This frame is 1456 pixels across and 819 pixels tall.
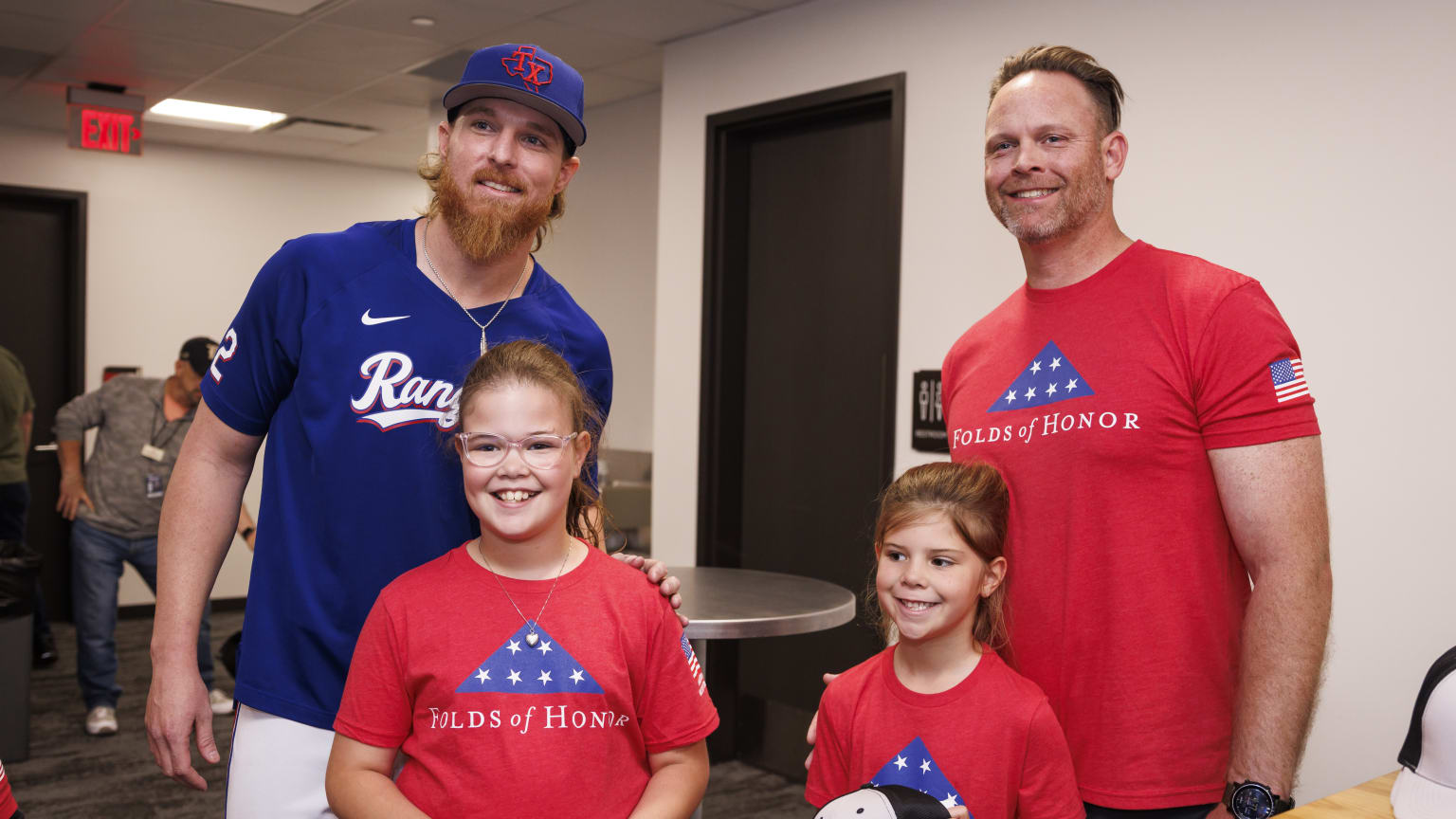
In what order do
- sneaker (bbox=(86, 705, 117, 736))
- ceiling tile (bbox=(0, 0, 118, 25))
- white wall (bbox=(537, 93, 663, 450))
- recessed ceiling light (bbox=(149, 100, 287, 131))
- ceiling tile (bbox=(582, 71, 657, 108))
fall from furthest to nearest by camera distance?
recessed ceiling light (bbox=(149, 100, 287, 131)) → white wall (bbox=(537, 93, 663, 450)) → ceiling tile (bbox=(582, 71, 657, 108)) → sneaker (bbox=(86, 705, 117, 736)) → ceiling tile (bbox=(0, 0, 118, 25))

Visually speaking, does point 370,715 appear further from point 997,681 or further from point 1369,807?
point 1369,807

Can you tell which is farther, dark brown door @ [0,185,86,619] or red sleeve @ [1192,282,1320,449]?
dark brown door @ [0,185,86,619]

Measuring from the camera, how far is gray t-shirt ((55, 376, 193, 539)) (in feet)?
15.4

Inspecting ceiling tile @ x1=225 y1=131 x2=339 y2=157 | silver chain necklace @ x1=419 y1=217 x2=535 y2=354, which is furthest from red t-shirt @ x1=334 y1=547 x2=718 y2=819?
ceiling tile @ x1=225 y1=131 x2=339 y2=157

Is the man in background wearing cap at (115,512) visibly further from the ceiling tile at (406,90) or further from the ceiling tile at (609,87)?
the ceiling tile at (609,87)

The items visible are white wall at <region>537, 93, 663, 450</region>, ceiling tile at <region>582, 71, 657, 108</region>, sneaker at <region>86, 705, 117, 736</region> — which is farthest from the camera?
white wall at <region>537, 93, 663, 450</region>

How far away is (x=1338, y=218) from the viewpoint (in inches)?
108

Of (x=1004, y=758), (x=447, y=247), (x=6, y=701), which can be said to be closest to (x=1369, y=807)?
(x=1004, y=758)

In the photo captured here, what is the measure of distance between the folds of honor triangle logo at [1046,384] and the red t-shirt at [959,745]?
0.36 m

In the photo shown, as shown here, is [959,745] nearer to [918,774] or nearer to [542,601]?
[918,774]

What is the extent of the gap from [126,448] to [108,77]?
204 centimetres

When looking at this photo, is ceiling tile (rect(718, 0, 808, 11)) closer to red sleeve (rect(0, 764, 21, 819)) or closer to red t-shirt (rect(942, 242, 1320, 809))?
red t-shirt (rect(942, 242, 1320, 809))

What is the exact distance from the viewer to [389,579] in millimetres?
1612

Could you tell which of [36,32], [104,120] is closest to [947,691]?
[36,32]
